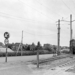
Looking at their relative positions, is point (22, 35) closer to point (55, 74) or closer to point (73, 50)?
point (73, 50)

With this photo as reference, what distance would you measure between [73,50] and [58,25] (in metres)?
6.78

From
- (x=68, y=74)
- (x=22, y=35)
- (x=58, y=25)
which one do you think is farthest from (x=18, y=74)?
(x=22, y=35)

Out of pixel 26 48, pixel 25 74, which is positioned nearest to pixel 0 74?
pixel 25 74

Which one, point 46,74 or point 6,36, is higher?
point 6,36

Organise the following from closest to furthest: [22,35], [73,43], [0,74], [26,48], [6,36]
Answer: [0,74]
[6,36]
[73,43]
[22,35]
[26,48]

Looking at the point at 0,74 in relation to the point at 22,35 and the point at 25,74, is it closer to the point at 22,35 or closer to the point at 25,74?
the point at 25,74

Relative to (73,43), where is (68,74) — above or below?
below

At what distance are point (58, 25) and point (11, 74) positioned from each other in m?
27.3

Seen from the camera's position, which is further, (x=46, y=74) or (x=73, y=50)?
(x=73, y=50)

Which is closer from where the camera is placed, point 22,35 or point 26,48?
point 22,35

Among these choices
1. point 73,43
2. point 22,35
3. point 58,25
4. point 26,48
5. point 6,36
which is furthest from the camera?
point 26,48

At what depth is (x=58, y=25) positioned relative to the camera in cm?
3438

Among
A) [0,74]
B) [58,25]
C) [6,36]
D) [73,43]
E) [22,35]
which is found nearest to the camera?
[0,74]

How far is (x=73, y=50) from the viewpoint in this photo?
Answer: 3184 cm
